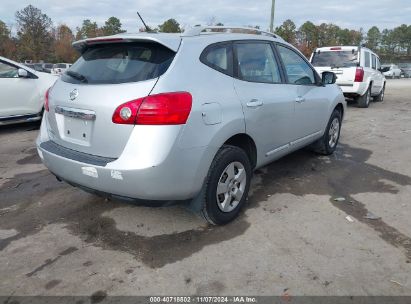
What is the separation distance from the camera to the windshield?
11375 mm

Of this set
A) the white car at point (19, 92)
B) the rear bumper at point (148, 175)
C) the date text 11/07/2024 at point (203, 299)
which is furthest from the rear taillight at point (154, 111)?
the white car at point (19, 92)

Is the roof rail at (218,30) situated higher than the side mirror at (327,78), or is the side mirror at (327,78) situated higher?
the roof rail at (218,30)

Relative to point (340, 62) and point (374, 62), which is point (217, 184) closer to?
point (340, 62)

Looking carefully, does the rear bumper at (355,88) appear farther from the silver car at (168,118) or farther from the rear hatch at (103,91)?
the rear hatch at (103,91)

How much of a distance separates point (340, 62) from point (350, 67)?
40cm

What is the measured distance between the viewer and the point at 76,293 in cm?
267

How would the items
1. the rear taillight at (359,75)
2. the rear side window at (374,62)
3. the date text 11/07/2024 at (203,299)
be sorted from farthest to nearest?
the rear side window at (374,62) < the rear taillight at (359,75) < the date text 11/07/2024 at (203,299)

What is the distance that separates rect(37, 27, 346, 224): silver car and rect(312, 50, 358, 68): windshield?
8.25 m

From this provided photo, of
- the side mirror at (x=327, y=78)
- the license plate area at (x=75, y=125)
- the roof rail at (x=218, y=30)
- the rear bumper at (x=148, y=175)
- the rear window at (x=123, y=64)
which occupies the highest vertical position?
the roof rail at (x=218, y=30)

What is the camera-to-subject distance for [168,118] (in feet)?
9.34

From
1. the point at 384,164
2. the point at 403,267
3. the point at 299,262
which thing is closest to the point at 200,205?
the point at 299,262

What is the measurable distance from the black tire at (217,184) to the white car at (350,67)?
8.59 metres

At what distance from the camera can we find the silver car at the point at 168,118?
287 cm

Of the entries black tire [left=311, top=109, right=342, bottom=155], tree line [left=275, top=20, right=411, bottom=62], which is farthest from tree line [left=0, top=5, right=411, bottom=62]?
black tire [left=311, top=109, right=342, bottom=155]
